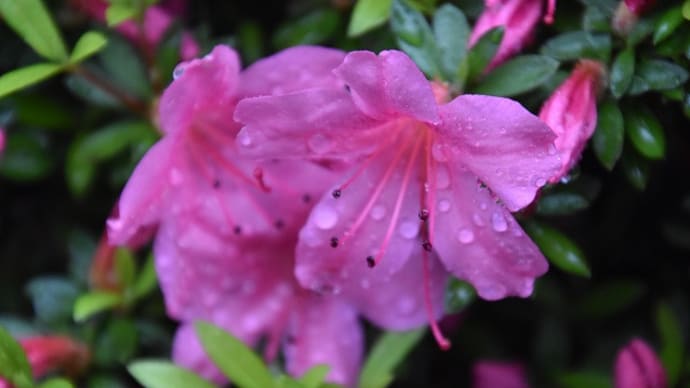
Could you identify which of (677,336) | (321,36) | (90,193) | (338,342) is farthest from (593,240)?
(90,193)

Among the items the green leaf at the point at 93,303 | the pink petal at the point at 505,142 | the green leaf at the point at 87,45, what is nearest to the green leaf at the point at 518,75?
the pink petal at the point at 505,142

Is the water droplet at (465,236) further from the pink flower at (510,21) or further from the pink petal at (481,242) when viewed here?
the pink flower at (510,21)

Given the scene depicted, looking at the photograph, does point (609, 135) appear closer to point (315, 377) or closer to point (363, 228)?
point (363, 228)

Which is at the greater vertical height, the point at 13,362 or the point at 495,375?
the point at 13,362

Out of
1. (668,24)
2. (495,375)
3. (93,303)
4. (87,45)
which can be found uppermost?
(87,45)

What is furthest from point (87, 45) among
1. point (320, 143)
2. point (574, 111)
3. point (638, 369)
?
point (638, 369)

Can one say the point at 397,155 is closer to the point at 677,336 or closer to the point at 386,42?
the point at 386,42

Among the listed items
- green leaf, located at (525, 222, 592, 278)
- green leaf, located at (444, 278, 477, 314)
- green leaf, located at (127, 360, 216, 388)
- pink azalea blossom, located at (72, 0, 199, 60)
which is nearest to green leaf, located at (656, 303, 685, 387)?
green leaf, located at (525, 222, 592, 278)

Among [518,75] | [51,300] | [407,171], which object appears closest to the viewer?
[518,75]
